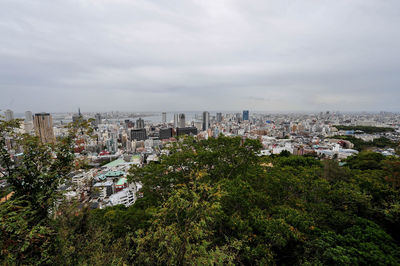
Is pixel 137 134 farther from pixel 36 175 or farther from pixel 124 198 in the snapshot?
pixel 36 175

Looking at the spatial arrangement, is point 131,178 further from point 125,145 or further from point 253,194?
point 125,145

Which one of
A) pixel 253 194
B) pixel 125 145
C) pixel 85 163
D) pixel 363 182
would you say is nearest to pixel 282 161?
pixel 363 182

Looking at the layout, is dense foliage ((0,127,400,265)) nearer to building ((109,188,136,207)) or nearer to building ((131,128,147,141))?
building ((109,188,136,207))

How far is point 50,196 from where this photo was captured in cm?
267

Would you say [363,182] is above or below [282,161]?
above

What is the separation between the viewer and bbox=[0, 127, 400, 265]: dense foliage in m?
2.65

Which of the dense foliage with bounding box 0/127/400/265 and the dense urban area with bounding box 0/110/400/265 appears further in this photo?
the dense foliage with bounding box 0/127/400/265

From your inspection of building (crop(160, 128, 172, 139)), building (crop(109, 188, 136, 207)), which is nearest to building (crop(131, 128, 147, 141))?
building (crop(160, 128, 172, 139))

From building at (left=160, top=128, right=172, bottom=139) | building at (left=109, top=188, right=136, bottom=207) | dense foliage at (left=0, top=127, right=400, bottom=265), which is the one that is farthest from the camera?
building at (left=160, top=128, right=172, bottom=139)

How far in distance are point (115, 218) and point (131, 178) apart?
160 cm

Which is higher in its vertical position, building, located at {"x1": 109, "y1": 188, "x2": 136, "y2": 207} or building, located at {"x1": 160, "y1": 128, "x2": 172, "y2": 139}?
building, located at {"x1": 160, "y1": 128, "x2": 172, "y2": 139}

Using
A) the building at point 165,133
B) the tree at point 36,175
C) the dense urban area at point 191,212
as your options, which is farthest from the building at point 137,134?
the tree at point 36,175

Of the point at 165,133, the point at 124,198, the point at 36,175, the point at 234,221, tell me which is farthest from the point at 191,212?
the point at 165,133

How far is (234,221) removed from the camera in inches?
164
